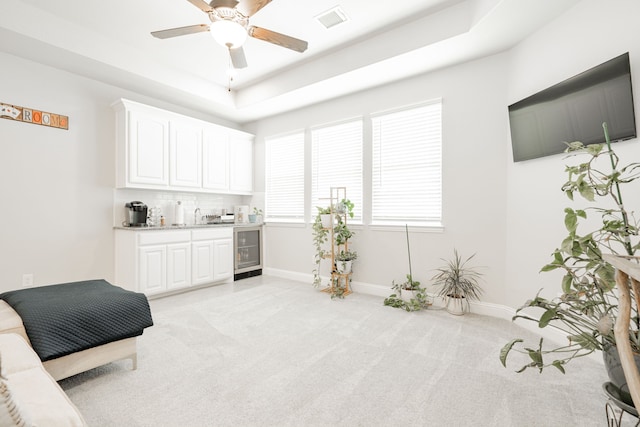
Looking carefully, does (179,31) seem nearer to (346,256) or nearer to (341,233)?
(341,233)

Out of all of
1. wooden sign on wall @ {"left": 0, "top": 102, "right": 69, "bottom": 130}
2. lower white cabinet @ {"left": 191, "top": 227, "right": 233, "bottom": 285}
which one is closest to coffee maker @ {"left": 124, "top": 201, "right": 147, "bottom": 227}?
lower white cabinet @ {"left": 191, "top": 227, "right": 233, "bottom": 285}

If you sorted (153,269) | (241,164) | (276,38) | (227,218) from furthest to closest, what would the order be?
(241,164)
(227,218)
(153,269)
(276,38)

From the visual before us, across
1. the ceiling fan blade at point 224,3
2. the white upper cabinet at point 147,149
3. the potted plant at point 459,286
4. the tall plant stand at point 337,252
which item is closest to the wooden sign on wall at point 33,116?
the white upper cabinet at point 147,149

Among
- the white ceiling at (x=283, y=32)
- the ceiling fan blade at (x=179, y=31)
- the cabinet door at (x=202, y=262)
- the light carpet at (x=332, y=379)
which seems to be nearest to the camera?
the light carpet at (x=332, y=379)

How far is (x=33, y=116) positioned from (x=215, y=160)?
7.10 ft

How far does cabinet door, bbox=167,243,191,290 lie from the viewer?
3.96 m

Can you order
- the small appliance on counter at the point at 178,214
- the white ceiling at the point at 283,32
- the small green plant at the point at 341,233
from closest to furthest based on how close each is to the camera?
the white ceiling at the point at 283,32
the small green plant at the point at 341,233
the small appliance on counter at the point at 178,214

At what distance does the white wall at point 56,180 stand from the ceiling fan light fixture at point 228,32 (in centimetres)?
258

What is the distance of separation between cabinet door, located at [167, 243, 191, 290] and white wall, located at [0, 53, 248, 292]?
0.76 meters

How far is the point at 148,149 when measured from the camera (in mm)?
3969

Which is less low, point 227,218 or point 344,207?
point 344,207

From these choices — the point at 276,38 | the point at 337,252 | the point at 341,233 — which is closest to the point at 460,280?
the point at 341,233

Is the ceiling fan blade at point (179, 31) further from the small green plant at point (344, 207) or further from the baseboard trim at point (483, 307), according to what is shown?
the baseboard trim at point (483, 307)

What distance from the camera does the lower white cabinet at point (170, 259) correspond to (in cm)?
368
